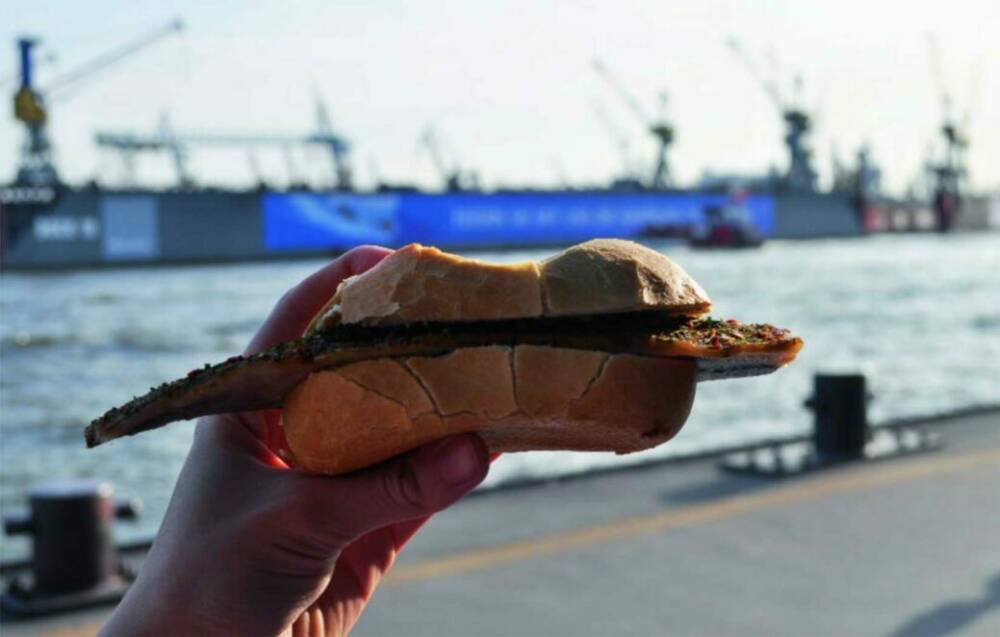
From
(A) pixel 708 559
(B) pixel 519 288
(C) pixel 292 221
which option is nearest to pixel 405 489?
(B) pixel 519 288

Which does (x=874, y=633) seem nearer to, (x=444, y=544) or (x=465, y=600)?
(x=465, y=600)

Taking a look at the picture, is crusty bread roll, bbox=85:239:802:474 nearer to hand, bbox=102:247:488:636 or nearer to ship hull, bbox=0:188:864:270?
hand, bbox=102:247:488:636

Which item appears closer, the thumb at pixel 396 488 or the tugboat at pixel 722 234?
the thumb at pixel 396 488

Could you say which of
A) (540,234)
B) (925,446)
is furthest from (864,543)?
(540,234)

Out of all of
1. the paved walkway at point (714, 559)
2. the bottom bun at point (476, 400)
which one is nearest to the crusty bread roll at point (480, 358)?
the bottom bun at point (476, 400)

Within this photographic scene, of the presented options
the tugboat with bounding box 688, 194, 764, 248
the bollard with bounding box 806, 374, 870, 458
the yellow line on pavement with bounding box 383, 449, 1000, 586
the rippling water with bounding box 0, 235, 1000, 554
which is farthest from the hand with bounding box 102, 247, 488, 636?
the tugboat with bounding box 688, 194, 764, 248

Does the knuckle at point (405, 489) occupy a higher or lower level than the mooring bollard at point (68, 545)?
higher

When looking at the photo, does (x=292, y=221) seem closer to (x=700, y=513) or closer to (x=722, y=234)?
(x=722, y=234)

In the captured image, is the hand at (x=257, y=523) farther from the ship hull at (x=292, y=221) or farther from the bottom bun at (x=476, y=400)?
the ship hull at (x=292, y=221)
